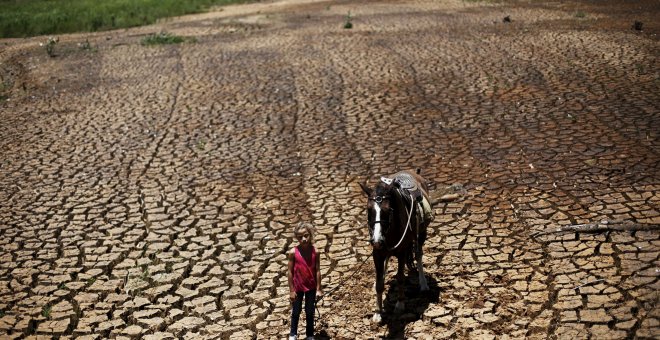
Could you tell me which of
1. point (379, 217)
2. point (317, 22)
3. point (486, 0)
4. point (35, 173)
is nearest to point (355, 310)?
point (379, 217)

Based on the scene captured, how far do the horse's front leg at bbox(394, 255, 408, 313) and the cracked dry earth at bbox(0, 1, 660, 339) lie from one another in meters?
0.13

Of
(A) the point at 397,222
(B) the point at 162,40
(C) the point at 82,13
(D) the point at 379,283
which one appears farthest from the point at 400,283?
(C) the point at 82,13

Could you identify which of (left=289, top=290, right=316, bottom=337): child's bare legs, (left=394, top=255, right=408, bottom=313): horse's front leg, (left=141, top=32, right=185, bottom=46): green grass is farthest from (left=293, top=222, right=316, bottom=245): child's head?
(left=141, top=32, right=185, bottom=46): green grass

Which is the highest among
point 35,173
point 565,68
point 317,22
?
point 317,22

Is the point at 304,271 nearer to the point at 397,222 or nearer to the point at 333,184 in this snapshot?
the point at 397,222

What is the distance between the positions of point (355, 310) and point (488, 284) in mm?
1531

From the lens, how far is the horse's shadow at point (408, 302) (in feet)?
20.0

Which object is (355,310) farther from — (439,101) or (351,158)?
(439,101)

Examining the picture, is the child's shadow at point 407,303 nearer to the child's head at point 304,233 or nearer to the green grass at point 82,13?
the child's head at point 304,233

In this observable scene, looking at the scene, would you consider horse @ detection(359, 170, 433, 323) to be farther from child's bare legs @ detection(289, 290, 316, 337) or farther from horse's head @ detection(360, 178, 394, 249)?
child's bare legs @ detection(289, 290, 316, 337)

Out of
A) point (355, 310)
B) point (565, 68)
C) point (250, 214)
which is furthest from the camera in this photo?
point (565, 68)

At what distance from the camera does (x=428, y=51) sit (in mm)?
19203

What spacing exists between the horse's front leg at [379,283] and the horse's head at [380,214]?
0.40m

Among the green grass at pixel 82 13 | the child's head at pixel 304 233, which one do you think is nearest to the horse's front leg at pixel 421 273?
the child's head at pixel 304 233
